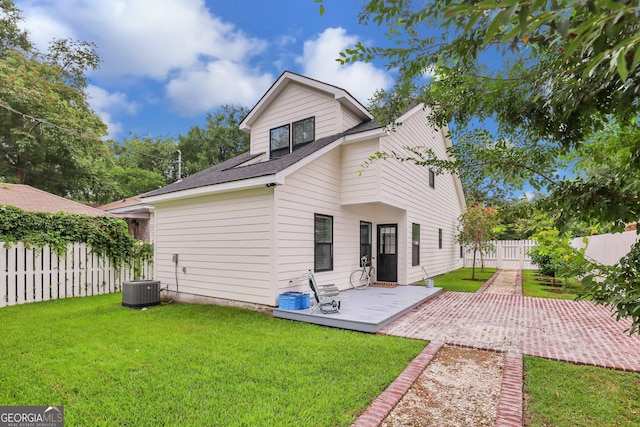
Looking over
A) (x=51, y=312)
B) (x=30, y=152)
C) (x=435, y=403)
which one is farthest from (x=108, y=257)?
(x=30, y=152)

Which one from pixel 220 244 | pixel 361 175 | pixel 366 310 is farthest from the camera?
pixel 361 175

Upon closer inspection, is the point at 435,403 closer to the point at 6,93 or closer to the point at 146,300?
the point at 146,300

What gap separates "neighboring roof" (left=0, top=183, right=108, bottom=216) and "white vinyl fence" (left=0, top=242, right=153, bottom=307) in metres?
4.06

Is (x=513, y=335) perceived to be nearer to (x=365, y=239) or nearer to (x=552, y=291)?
(x=365, y=239)

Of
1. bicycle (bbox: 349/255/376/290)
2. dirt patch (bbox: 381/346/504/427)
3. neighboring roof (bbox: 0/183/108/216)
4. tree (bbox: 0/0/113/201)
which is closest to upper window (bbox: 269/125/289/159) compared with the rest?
bicycle (bbox: 349/255/376/290)

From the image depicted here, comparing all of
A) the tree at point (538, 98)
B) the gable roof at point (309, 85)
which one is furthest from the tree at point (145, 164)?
the tree at point (538, 98)

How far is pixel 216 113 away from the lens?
30219 mm

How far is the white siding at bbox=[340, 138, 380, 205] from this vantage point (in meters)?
8.43

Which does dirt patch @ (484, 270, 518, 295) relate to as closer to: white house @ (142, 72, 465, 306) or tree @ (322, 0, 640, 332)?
white house @ (142, 72, 465, 306)

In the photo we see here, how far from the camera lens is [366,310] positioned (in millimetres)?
6648

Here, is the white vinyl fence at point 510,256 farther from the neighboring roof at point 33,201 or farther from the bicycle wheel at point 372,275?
the neighboring roof at point 33,201

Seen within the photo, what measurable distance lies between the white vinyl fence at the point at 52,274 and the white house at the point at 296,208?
199 cm

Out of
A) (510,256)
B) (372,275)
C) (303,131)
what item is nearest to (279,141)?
(303,131)

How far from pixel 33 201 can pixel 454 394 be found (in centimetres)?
1731
